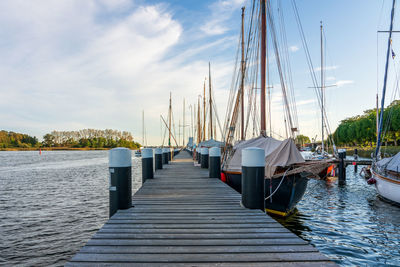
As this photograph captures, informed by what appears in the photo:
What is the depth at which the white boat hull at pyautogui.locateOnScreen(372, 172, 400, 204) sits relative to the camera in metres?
12.8

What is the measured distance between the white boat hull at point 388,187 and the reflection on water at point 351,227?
411 millimetres

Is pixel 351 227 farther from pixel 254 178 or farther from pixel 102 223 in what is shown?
pixel 102 223

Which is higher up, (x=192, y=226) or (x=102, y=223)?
(x=192, y=226)

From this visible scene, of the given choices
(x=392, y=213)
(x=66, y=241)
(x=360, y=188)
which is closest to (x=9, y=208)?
(x=66, y=241)

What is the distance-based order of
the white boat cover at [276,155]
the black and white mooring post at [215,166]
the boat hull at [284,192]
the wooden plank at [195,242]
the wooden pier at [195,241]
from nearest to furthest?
the wooden pier at [195,241]
the wooden plank at [195,242]
the boat hull at [284,192]
the white boat cover at [276,155]
the black and white mooring post at [215,166]

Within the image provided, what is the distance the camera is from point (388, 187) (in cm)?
1360

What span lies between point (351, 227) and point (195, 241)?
876cm

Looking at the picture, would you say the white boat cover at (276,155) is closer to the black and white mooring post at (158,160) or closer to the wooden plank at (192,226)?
the black and white mooring post at (158,160)

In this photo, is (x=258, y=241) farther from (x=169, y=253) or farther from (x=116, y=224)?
(x=116, y=224)

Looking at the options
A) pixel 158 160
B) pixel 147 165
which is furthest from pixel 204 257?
pixel 158 160

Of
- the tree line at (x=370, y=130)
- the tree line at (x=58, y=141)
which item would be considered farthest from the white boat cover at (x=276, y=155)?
the tree line at (x=58, y=141)

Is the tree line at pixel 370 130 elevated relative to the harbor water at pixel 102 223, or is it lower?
elevated

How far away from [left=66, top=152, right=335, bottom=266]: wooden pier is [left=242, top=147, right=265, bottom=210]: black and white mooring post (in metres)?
0.24

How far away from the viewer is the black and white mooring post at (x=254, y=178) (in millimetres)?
5164
